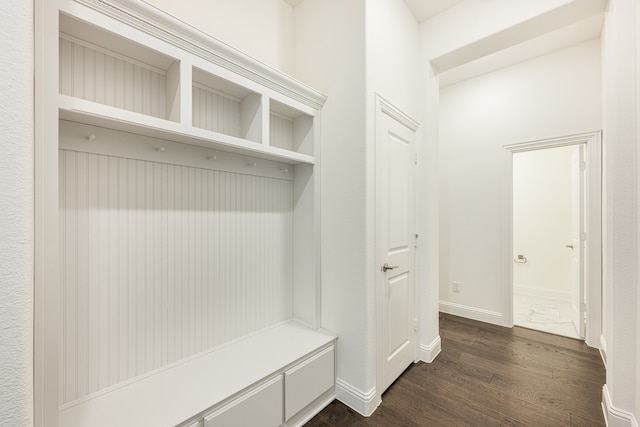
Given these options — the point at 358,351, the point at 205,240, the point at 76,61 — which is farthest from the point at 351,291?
the point at 76,61

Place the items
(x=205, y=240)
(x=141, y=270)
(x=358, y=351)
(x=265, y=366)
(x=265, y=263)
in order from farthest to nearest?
(x=265, y=263), (x=358, y=351), (x=205, y=240), (x=265, y=366), (x=141, y=270)

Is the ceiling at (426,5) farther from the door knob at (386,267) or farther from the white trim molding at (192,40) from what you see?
the door knob at (386,267)

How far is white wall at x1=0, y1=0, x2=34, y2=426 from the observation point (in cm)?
64

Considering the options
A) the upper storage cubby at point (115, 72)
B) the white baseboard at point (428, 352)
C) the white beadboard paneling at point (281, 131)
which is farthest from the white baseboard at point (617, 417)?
the upper storage cubby at point (115, 72)

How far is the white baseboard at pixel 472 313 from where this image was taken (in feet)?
10.6

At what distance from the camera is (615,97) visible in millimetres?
1653

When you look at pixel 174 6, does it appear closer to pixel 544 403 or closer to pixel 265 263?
pixel 265 263

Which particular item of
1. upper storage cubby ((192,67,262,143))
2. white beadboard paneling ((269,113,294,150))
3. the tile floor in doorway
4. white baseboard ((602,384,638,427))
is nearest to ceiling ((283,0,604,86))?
white beadboard paneling ((269,113,294,150))

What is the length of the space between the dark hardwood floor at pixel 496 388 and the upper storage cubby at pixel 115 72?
2.12 meters

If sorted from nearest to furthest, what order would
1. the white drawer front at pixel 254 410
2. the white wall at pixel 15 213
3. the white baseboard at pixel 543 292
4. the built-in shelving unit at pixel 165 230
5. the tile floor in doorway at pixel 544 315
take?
the white wall at pixel 15 213, the built-in shelving unit at pixel 165 230, the white drawer front at pixel 254 410, the tile floor in doorway at pixel 544 315, the white baseboard at pixel 543 292

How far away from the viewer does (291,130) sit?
2229 millimetres

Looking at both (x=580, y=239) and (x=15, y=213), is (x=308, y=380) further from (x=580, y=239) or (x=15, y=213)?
(x=580, y=239)

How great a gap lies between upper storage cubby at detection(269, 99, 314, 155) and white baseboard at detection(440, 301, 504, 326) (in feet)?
9.30

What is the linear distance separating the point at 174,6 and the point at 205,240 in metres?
1.40
